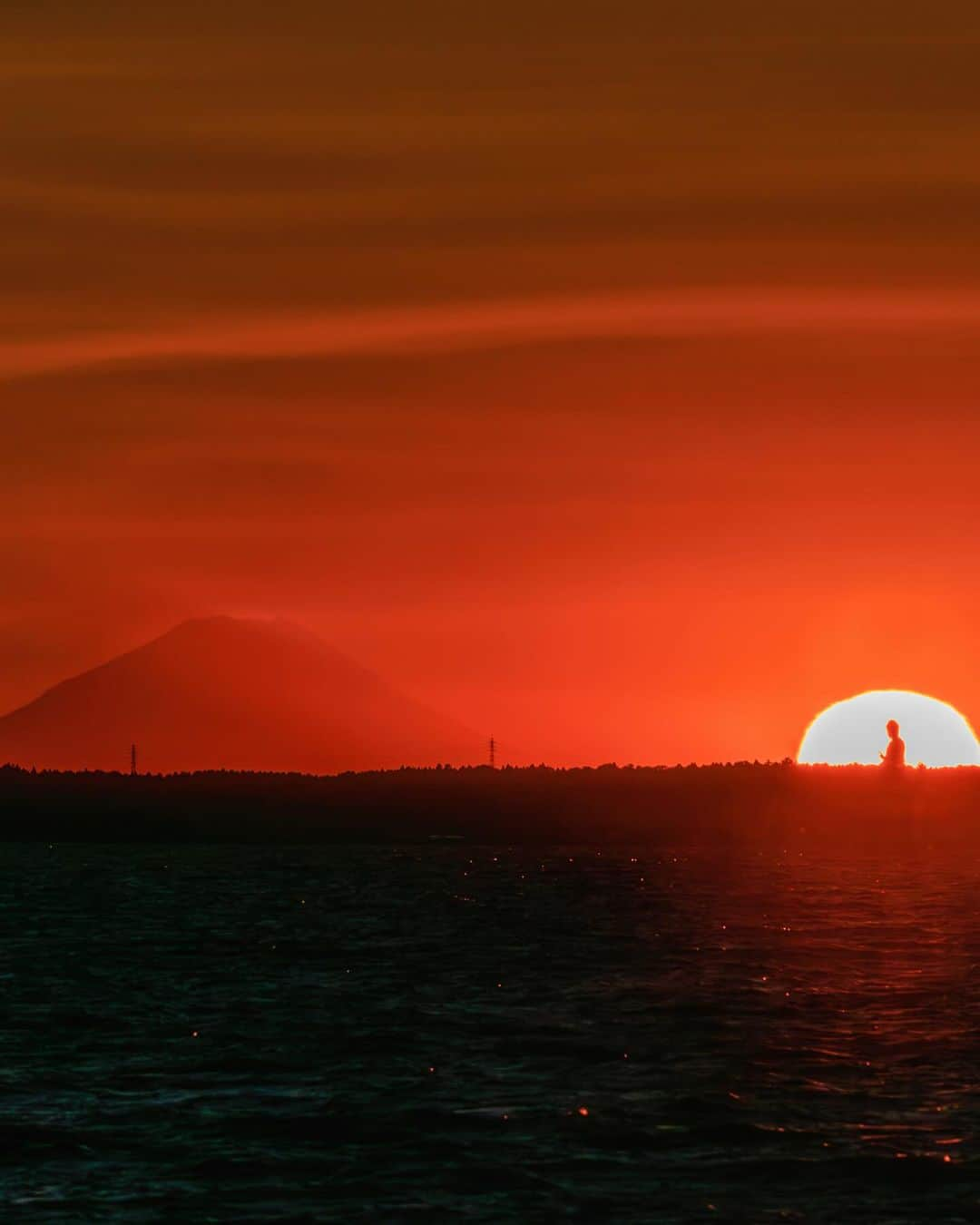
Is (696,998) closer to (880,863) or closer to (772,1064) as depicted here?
(772,1064)

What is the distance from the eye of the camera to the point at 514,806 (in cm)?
10888

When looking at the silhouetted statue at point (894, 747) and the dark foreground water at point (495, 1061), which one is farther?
the silhouetted statue at point (894, 747)

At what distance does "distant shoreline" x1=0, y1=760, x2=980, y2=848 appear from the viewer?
9750 cm

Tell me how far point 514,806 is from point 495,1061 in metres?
77.0

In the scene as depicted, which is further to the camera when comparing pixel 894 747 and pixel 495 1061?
pixel 894 747

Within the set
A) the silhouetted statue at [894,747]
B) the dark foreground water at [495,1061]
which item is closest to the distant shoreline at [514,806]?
the silhouetted statue at [894,747]

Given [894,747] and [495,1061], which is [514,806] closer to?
[894,747]

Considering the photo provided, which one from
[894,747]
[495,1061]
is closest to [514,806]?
[894,747]

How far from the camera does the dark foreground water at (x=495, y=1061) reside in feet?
75.1

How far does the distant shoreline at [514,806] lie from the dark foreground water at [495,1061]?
111 feet

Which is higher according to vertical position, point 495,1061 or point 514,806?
point 514,806

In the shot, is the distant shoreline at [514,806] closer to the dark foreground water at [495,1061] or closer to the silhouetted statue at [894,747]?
Result: the silhouetted statue at [894,747]

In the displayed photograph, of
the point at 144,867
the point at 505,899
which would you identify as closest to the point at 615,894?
the point at 505,899

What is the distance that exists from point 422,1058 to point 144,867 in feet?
184
